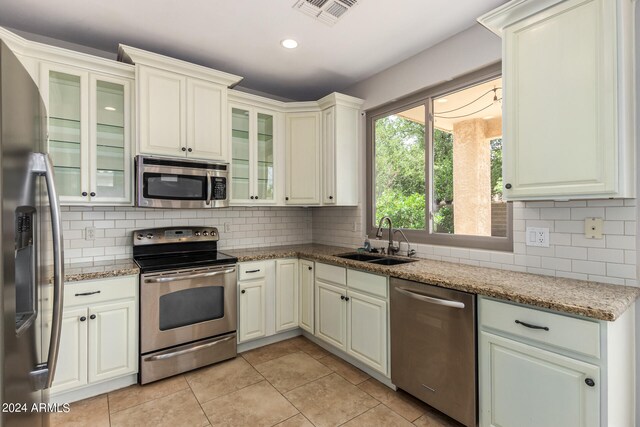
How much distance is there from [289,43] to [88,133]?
1.71 metres

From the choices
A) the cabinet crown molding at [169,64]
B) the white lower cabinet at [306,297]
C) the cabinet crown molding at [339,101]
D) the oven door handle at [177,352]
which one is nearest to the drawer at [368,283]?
the white lower cabinet at [306,297]

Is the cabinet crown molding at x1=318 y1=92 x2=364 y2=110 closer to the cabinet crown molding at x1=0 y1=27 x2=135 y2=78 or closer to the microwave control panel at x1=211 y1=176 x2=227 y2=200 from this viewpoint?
the microwave control panel at x1=211 y1=176 x2=227 y2=200

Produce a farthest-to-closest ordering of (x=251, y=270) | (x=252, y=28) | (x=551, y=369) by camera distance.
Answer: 1. (x=251, y=270)
2. (x=252, y=28)
3. (x=551, y=369)

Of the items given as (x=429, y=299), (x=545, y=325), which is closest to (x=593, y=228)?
(x=545, y=325)

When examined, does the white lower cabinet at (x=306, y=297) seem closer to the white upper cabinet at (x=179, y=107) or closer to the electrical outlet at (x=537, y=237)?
the white upper cabinet at (x=179, y=107)

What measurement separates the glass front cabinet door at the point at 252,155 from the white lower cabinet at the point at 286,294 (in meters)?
0.72

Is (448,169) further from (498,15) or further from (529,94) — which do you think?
(498,15)

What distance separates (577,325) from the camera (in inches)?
55.7

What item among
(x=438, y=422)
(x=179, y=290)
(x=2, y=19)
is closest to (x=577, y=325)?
(x=438, y=422)

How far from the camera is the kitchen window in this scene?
2.40 m

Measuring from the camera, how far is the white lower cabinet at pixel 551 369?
1.38 m

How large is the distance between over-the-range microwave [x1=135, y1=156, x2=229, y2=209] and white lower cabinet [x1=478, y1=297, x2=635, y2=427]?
2.27 m

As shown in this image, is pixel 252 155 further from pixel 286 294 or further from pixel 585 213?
pixel 585 213

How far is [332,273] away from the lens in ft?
9.30
